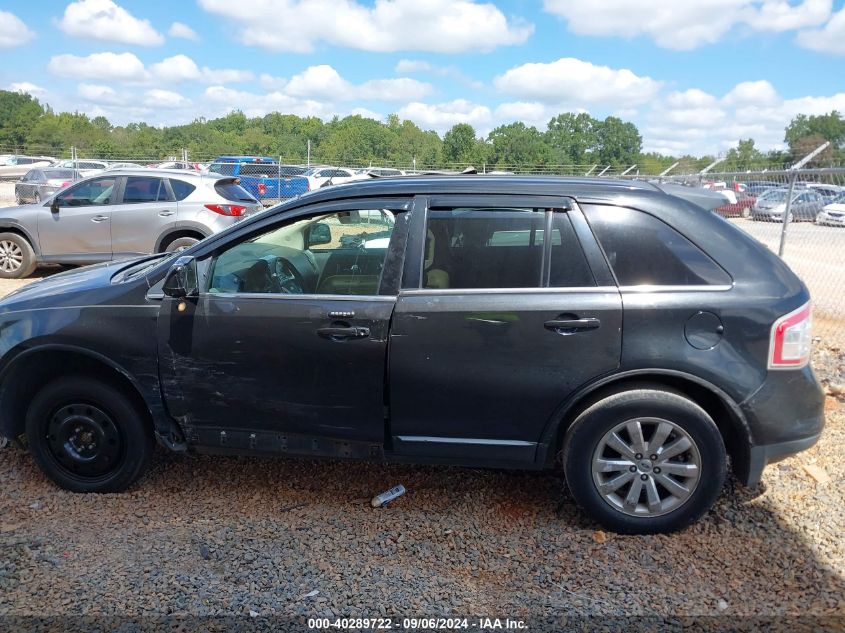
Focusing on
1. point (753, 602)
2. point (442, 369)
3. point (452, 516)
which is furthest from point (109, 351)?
point (753, 602)

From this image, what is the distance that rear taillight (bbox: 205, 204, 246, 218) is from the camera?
32.7ft

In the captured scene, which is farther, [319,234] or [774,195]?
[774,195]

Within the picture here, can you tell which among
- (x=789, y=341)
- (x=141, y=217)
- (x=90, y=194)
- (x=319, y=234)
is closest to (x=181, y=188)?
(x=141, y=217)

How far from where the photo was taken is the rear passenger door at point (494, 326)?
3.29 meters

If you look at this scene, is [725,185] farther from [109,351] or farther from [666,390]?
[109,351]

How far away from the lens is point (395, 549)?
3383mm

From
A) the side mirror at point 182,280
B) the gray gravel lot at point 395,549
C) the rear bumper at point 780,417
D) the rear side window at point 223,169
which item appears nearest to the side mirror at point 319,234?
the side mirror at point 182,280

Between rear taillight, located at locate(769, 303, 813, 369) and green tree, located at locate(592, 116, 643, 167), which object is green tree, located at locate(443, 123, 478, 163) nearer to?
green tree, located at locate(592, 116, 643, 167)

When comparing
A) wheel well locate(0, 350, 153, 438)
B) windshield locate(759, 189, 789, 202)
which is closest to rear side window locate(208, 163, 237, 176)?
windshield locate(759, 189, 789, 202)

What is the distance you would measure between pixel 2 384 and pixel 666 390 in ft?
11.6

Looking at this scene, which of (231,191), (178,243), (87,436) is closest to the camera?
(87,436)

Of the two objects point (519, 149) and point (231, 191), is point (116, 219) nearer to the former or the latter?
point (231, 191)

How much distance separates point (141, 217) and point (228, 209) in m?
1.22

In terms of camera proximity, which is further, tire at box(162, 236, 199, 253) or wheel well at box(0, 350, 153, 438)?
tire at box(162, 236, 199, 253)
